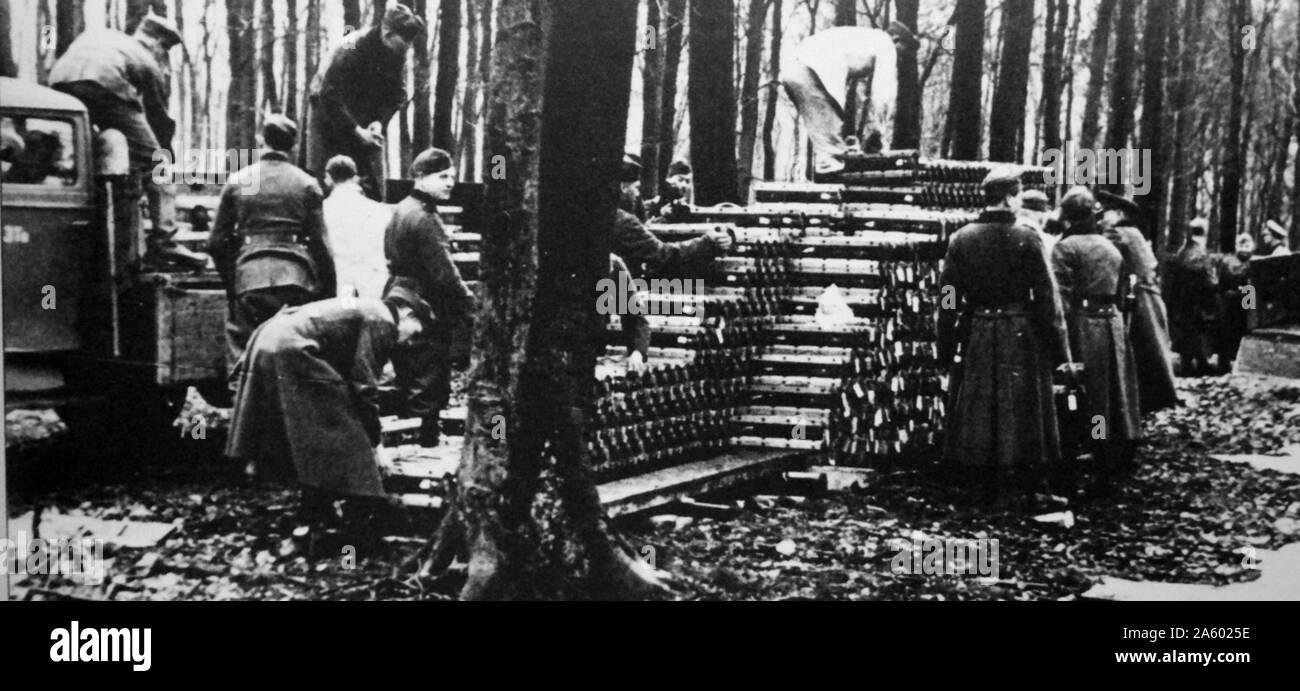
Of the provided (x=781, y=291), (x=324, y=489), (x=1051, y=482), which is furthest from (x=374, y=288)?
(x=1051, y=482)

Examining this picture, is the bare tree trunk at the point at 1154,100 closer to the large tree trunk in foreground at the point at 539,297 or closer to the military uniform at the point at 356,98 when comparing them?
the large tree trunk in foreground at the point at 539,297

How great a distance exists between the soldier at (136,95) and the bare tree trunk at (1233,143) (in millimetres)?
4623

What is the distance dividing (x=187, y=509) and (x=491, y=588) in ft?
4.43

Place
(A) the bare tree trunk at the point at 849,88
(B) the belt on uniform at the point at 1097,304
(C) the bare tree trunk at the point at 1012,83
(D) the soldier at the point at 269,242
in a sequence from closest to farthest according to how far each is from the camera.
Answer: (D) the soldier at the point at 269,242, (C) the bare tree trunk at the point at 1012,83, (B) the belt on uniform at the point at 1097,304, (A) the bare tree trunk at the point at 849,88

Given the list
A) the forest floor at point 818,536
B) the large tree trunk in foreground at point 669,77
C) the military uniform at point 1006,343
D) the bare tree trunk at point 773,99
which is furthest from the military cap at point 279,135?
the military uniform at point 1006,343

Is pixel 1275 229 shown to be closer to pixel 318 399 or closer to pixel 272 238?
pixel 318 399

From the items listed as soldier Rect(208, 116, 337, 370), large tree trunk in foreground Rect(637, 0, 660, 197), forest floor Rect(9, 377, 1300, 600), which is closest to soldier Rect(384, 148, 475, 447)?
soldier Rect(208, 116, 337, 370)

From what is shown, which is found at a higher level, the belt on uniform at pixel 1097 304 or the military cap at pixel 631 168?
the military cap at pixel 631 168

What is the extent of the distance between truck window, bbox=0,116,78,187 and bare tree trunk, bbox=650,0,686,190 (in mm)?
2637

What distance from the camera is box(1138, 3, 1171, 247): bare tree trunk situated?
260 inches

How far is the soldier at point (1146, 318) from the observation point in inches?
279

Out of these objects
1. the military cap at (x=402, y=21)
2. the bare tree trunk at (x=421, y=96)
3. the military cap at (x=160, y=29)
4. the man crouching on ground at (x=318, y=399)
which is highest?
the military cap at (x=402, y=21)

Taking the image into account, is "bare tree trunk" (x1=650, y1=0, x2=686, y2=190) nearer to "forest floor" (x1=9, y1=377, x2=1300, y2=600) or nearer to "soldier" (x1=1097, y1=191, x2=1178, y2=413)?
"forest floor" (x1=9, y1=377, x2=1300, y2=600)

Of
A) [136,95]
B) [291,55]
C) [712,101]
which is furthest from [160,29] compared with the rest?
[712,101]
